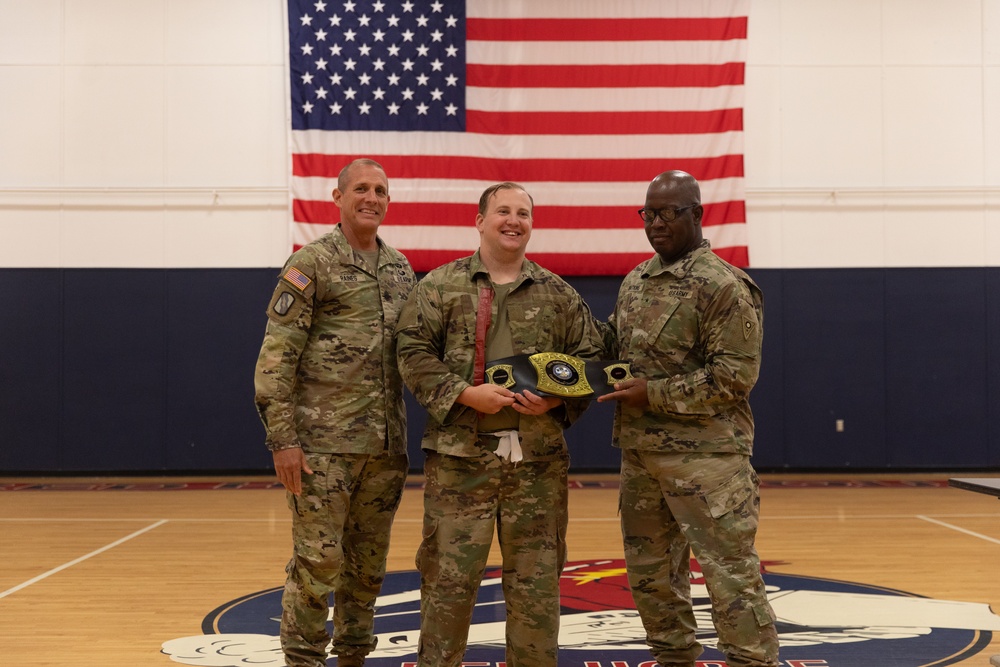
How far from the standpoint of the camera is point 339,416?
3.48 meters

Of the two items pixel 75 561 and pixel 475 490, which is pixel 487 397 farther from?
pixel 75 561

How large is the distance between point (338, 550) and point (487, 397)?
86 centimetres

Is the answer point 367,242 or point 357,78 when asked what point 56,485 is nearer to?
point 357,78

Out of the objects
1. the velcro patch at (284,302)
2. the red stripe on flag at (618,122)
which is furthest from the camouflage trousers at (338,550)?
the red stripe on flag at (618,122)

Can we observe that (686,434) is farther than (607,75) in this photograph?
No

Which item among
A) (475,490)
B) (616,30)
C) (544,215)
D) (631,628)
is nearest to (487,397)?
(475,490)

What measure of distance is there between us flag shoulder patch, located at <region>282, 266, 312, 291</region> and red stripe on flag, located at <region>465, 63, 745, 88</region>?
732 centimetres

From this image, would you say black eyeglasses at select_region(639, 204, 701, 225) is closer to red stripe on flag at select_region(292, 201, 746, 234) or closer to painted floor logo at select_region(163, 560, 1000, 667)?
painted floor logo at select_region(163, 560, 1000, 667)

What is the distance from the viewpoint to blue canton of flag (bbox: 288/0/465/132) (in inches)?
406


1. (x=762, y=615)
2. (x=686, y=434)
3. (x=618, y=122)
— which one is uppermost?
(x=618, y=122)

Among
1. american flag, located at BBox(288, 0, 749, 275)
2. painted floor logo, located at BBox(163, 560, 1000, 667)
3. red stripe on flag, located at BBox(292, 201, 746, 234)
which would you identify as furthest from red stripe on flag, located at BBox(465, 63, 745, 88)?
painted floor logo, located at BBox(163, 560, 1000, 667)

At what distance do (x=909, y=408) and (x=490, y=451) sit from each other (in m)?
8.72

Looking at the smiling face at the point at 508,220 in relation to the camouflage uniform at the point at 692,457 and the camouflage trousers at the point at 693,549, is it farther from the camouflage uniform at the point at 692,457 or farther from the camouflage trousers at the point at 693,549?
the camouflage trousers at the point at 693,549

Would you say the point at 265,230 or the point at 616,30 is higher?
the point at 616,30
